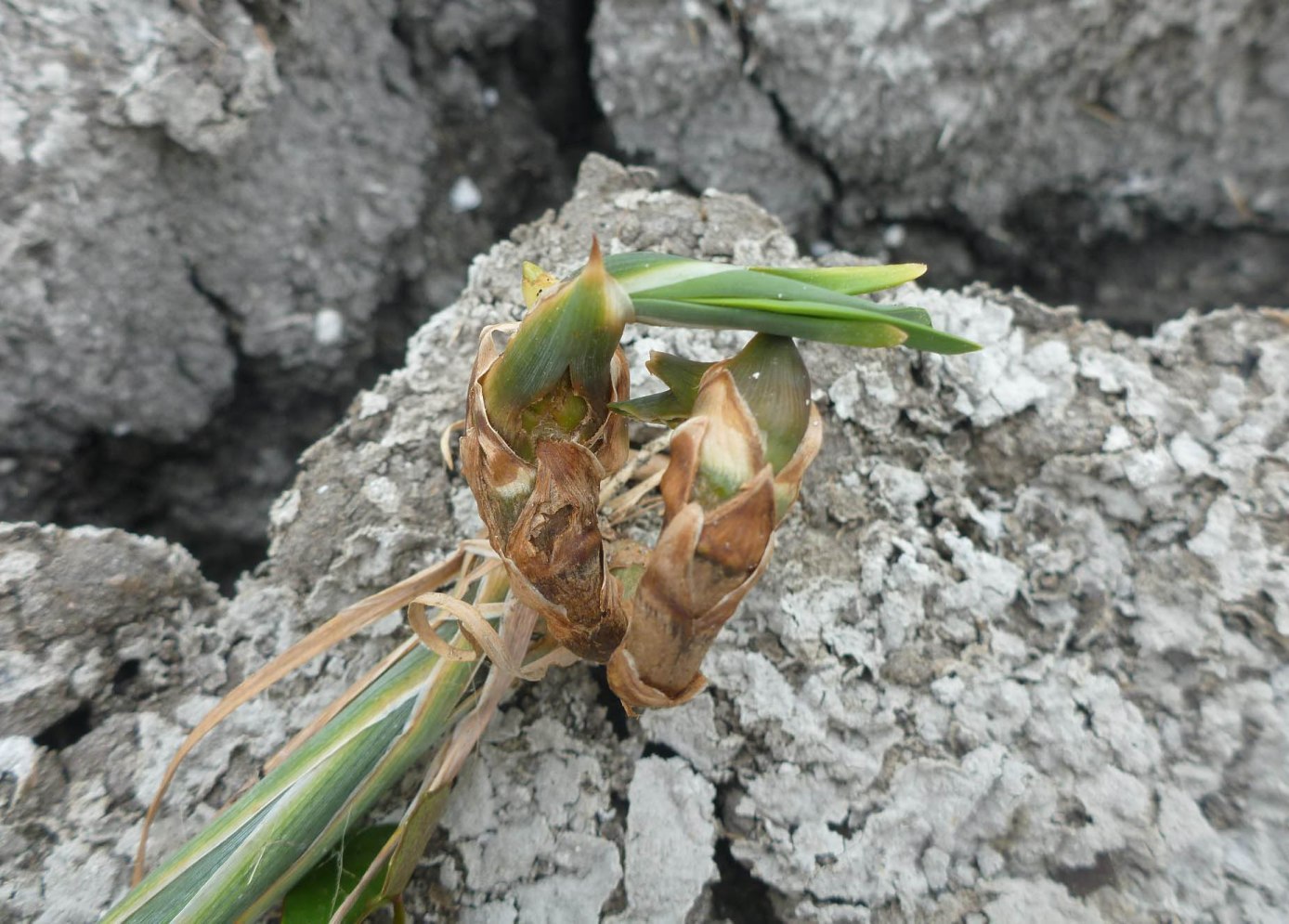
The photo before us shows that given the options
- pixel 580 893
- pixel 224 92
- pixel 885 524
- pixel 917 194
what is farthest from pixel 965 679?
pixel 224 92

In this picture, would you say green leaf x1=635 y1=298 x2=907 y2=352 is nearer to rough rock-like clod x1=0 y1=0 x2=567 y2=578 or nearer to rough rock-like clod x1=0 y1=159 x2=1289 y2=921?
rough rock-like clod x1=0 y1=159 x2=1289 y2=921

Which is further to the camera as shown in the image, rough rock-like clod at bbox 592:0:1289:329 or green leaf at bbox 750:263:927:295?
rough rock-like clod at bbox 592:0:1289:329

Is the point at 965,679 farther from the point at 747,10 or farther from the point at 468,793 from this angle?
the point at 747,10

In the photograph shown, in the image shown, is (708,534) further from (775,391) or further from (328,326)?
(328,326)

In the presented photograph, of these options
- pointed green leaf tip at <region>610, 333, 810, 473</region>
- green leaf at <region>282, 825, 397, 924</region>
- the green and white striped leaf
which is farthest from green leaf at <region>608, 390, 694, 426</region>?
green leaf at <region>282, 825, 397, 924</region>

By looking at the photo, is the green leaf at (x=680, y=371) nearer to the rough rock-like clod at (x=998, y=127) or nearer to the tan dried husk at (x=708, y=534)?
the tan dried husk at (x=708, y=534)

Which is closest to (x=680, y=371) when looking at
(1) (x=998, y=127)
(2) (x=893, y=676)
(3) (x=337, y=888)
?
(2) (x=893, y=676)

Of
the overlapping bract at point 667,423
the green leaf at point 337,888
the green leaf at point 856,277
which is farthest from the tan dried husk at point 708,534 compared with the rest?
the green leaf at point 337,888
